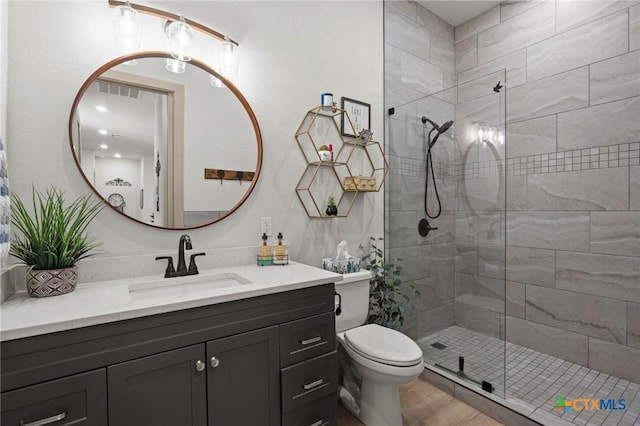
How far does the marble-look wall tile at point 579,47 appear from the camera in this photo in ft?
7.00

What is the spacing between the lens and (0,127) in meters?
1.16

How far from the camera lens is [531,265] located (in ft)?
8.38

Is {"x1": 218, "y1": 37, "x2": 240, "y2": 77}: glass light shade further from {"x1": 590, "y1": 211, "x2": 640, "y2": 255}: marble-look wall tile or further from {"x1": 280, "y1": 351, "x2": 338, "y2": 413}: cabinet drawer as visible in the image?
{"x1": 590, "y1": 211, "x2": 640, "y2": 255}: marble-look wall tile

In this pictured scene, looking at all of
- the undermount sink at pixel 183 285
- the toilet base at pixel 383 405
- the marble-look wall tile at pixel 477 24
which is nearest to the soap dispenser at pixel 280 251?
the undermount sink at pixel 183 285

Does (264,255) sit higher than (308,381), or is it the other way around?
(264,255)

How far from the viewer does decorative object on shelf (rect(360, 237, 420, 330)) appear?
7.11ft

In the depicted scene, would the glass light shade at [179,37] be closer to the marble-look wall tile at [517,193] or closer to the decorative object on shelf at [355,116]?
the decorative object on shelf at [355,116]

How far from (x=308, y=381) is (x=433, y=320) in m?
1.42

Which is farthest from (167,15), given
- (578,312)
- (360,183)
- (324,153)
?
(578,312)

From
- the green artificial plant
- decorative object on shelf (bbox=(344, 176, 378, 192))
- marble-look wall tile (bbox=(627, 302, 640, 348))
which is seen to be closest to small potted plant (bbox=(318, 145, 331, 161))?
decorative object on shelf (bbox=(344, 176, 378, 192))

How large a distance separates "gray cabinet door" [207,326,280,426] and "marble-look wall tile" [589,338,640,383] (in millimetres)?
2329

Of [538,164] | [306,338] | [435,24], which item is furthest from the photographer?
[435,24]

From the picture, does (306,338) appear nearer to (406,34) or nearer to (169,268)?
(169,268)

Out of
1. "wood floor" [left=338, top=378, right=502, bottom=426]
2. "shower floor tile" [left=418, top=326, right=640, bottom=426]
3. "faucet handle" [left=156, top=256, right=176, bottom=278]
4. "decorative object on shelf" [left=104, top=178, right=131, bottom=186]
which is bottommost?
"wood floor" [left=338, top=378, right=502, bottom=426]
